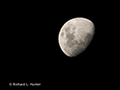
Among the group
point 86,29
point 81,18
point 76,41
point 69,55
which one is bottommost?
point 69,55

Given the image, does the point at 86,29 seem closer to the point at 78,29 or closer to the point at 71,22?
the point at 78,29

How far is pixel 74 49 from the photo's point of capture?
14.8 ft

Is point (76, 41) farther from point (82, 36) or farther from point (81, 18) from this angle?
point (81, 18)

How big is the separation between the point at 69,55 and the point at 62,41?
0.46 metres

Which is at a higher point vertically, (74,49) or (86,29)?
(86,29)

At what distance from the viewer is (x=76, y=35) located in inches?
173

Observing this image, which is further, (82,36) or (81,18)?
(81,18)

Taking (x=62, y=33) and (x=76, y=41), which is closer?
(x=76, y=41)

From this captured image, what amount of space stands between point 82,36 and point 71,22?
23.2 inches

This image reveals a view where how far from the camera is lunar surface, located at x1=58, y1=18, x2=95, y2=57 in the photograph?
4.41m

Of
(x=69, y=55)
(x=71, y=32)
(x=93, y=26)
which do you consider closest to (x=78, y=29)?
(x=71, y=32)

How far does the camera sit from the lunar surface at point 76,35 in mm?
4406

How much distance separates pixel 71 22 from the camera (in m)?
4.70

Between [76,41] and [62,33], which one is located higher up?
[62,33]
